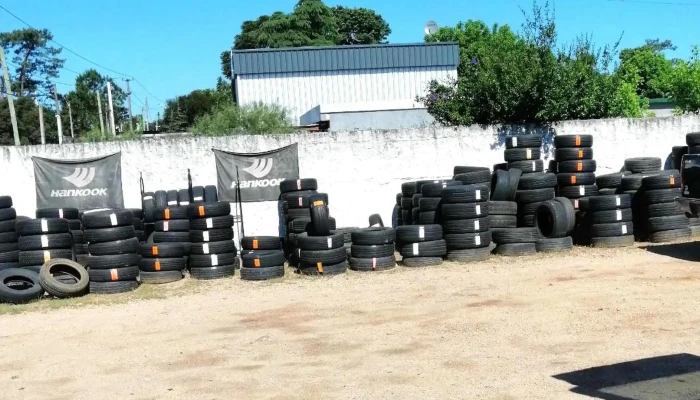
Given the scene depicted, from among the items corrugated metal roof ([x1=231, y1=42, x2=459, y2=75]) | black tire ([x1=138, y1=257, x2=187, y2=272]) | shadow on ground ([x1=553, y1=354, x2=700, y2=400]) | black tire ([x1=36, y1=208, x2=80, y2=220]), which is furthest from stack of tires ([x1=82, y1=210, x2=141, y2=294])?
corrugated metal roof ([x1=231, y1=42, x2=459, y2=75])

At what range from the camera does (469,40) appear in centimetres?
5628

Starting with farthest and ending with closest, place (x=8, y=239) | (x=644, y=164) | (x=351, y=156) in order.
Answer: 1. (x=351, y=156)
2. (x=644, y=164)
3. (x=8, y=239)

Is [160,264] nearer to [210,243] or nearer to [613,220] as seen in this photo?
[210,243]

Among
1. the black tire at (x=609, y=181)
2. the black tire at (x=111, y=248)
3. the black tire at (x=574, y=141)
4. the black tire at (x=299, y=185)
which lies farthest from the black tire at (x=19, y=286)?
the black tire at (x=609, y=181)

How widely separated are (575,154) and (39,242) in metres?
11.2

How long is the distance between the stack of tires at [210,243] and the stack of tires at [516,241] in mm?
5325

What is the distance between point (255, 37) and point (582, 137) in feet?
166

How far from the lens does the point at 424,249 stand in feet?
47.0

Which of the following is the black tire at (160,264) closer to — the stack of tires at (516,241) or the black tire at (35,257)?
the black tire at (35,257)

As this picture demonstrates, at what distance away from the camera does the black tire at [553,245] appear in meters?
14.9

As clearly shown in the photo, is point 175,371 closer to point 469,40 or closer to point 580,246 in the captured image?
point 580,246

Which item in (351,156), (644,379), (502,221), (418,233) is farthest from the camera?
(351,156)

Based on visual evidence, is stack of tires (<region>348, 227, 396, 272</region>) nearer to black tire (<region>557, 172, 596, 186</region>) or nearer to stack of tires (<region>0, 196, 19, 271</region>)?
black tire (<region>557, 172, 596, 186</region>)

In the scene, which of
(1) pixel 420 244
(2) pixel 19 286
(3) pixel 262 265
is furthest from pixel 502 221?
(2) pixel 19 286
